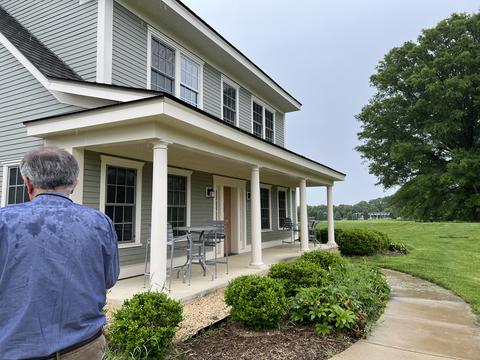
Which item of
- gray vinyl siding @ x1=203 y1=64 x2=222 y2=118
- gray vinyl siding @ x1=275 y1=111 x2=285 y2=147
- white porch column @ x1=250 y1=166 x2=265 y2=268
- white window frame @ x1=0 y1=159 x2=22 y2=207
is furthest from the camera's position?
gray vinyl siding @ x1=275 y1=111 x2=285 y2=147

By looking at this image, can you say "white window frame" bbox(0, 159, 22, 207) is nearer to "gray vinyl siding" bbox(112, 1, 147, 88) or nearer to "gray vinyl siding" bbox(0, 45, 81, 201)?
"gray vinyl siding" bbox(0, 45, 81, 201)

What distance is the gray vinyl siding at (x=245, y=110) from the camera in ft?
39.8

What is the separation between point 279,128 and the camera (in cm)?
1520

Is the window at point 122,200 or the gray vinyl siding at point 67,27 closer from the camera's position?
the window at point 122,200

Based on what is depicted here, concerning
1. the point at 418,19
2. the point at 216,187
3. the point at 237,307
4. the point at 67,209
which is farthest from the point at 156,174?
the point at 418,19

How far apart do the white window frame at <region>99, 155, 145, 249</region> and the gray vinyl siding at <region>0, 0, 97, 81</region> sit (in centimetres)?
169

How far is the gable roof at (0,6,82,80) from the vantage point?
7180mm

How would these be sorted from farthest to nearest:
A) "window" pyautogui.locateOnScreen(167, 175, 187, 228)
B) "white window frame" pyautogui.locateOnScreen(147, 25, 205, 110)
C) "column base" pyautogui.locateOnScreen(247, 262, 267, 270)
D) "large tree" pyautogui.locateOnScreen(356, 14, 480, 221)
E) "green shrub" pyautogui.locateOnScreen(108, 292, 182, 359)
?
1. "large tree" pyautogui.locateOnScreen(356, 14, 480, 221)
2. "window" pyautogui.locateOnScreen(167, 175, 187, 228)
3. "column base" pyautogui.locateOnScreen(247, 262, 267, 270)
4. "white window frame" pyautogui.locateOnScreen(147, 25, 205, 110)
5. "green shrub" pyautogui.locateOnScreen(108, 292, 182, 359)

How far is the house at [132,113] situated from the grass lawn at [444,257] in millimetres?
4007

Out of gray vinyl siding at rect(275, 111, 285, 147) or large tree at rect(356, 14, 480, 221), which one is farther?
large tree at rect(356, 14, 480, 221)

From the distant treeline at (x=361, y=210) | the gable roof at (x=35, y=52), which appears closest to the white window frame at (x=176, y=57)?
the gable roof at (x=35, y=52)

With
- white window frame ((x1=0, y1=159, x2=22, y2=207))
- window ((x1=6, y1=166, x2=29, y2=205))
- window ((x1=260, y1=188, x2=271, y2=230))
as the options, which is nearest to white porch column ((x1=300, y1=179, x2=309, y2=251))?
window ((x1=260, y1=188, x2=271, y2=230))

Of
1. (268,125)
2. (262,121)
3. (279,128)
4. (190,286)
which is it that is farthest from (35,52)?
→ (279,128)

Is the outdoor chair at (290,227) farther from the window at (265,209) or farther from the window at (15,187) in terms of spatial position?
the window at (15,187)
